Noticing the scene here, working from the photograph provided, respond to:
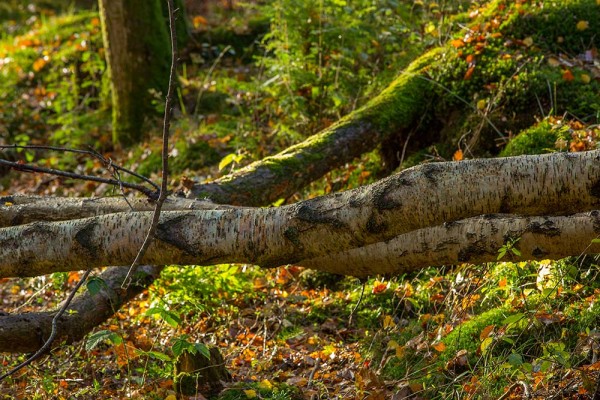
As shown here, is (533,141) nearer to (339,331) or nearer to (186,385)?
(339,331)

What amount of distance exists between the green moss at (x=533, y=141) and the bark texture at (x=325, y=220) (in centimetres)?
208

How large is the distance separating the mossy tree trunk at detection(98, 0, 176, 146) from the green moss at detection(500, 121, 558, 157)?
180 inches

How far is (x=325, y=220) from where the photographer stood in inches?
124

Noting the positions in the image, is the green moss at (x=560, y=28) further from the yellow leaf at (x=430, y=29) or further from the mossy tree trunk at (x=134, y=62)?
the mossy tree trunk at (x=134, y=62)

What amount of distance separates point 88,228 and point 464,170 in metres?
1.70

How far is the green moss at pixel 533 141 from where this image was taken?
5156 mm

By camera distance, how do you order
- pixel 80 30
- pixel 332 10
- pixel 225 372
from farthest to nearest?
pixel 80 30 → pixel 332 10 → pixel 225 372

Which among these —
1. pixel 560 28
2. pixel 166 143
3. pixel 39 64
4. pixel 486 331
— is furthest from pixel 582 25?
pixel 39 64

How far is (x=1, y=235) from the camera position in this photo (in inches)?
141

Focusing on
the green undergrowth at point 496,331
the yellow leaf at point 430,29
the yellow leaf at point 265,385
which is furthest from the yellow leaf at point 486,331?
the yellow leaf at point 430,29

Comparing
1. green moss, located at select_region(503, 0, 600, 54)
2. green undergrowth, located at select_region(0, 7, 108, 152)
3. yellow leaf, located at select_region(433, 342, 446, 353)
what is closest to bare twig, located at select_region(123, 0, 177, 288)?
yellow leaf, located at select_region(433, 342, 446, 353)

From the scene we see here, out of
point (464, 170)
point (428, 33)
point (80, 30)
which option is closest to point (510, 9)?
point (428, 33)

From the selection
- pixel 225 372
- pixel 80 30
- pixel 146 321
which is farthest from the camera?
pixel 80 30

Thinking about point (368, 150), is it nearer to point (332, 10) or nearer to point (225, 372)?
point (332, 10)
